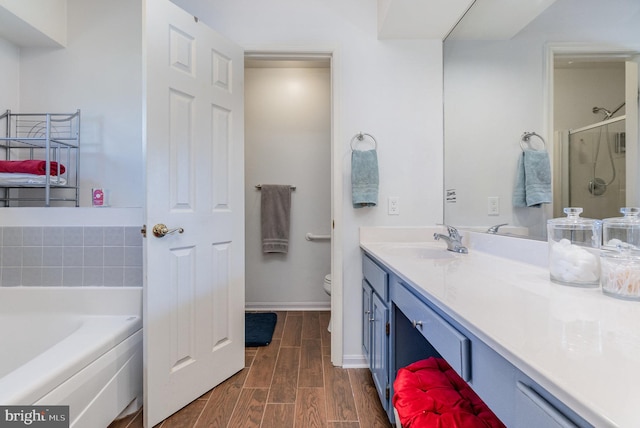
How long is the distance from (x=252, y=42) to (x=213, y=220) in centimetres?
116

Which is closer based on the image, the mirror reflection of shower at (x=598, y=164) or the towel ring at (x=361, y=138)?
the mirror reflection of shower at (x=598, y=164)

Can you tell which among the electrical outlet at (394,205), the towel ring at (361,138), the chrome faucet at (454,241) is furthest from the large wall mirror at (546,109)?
the towel ring at (361,138)

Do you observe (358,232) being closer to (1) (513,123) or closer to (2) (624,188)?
(1) (513,123)

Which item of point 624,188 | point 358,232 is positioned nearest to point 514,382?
point 624,188

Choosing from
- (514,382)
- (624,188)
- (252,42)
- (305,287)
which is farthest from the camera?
(305,287)

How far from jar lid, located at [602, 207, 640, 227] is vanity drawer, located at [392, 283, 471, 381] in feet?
1.89

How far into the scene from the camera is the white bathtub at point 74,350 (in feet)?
3.10

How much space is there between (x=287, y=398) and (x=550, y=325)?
1.33 m

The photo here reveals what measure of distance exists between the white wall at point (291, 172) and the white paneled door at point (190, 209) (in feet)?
3.36

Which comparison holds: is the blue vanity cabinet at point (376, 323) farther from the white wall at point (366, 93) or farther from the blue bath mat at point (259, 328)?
the blue bath mat at point (259, 328)

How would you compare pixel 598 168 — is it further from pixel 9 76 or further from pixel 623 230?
pixel 9 76

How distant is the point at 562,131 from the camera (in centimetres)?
97

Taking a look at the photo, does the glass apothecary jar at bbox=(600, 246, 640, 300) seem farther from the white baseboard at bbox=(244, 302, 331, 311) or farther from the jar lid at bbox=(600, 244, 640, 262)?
the white baseboard at bbox=(244, 302, 331, 311)

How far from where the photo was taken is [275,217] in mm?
2660
